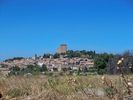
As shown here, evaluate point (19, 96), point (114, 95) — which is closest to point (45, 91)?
point (19, 96)

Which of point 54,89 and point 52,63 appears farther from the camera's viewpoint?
point 52,63

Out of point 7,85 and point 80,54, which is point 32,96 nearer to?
point 7,85

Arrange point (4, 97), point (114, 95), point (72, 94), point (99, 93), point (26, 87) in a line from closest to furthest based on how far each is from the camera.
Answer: point (114, 95), point (99, 93), point (72, 94), point (4, 97), point (26, 87)

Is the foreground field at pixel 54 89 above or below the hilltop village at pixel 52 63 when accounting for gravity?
below

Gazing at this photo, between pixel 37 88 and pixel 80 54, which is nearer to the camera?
pixel 37 88

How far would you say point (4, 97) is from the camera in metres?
7.58

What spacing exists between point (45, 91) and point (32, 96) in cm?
27

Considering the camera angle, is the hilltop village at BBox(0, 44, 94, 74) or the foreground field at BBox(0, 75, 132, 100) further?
the hilltop village at BBox(0, 44, 94, 74)

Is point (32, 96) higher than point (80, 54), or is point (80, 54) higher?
point (80, 54)

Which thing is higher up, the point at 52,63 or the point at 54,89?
the point at 52,63

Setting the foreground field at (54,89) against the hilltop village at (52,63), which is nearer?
the foreground field at (54,89)

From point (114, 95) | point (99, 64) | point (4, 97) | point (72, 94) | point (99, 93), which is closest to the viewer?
point (114, 95)

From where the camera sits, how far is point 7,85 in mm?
8578

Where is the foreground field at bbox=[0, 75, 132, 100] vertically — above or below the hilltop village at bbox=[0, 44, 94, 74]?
below
